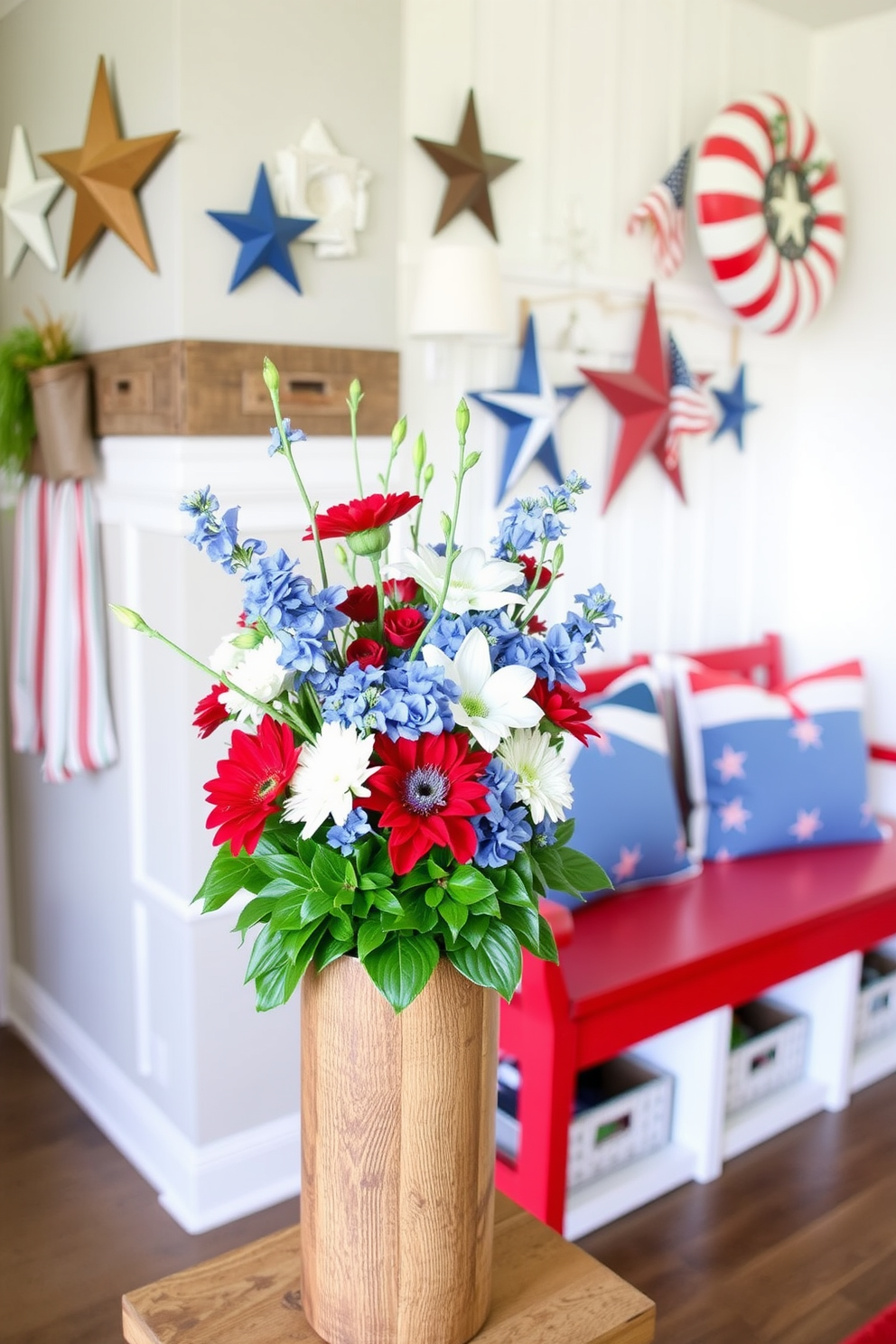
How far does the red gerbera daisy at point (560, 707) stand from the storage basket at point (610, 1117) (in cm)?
138

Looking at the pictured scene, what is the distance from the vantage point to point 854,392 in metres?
3.18

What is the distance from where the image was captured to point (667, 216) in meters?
2.78

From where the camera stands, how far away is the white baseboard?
234cm

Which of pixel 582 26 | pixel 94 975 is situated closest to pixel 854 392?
pixel 582 26

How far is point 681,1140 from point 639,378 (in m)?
1.64

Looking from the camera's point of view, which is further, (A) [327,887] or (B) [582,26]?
(B) [582,26]

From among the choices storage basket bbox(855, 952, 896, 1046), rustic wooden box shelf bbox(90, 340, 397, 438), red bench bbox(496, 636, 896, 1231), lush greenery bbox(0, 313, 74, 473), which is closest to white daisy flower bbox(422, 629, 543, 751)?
red bench bbox(496, 636, 896, 1231)

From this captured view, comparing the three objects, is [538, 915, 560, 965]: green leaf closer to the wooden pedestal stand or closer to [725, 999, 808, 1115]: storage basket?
the wooden pedestal stand

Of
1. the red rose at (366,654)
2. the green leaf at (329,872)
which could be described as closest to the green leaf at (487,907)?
the green leaf at (329,872)

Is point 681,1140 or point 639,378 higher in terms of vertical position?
point 639,378

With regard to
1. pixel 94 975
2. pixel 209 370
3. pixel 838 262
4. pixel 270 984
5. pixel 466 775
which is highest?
pixel 838 262

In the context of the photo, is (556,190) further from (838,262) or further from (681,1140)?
(681,1140)

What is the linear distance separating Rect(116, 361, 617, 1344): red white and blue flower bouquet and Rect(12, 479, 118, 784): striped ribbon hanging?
58.4 inches

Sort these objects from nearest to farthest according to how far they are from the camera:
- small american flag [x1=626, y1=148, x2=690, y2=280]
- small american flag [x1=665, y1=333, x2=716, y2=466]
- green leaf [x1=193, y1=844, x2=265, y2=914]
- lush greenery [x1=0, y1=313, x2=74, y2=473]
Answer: green leaf [x1=193, y1=844, x2=265, y2=914] < lush greenery [x1=0, y1=313, x2=74, y2=473] < small american flag [x1=626, y1=148, x2=690, y2=280] < small american flag [x1=665, y1=333, x2=716, y2=466]
